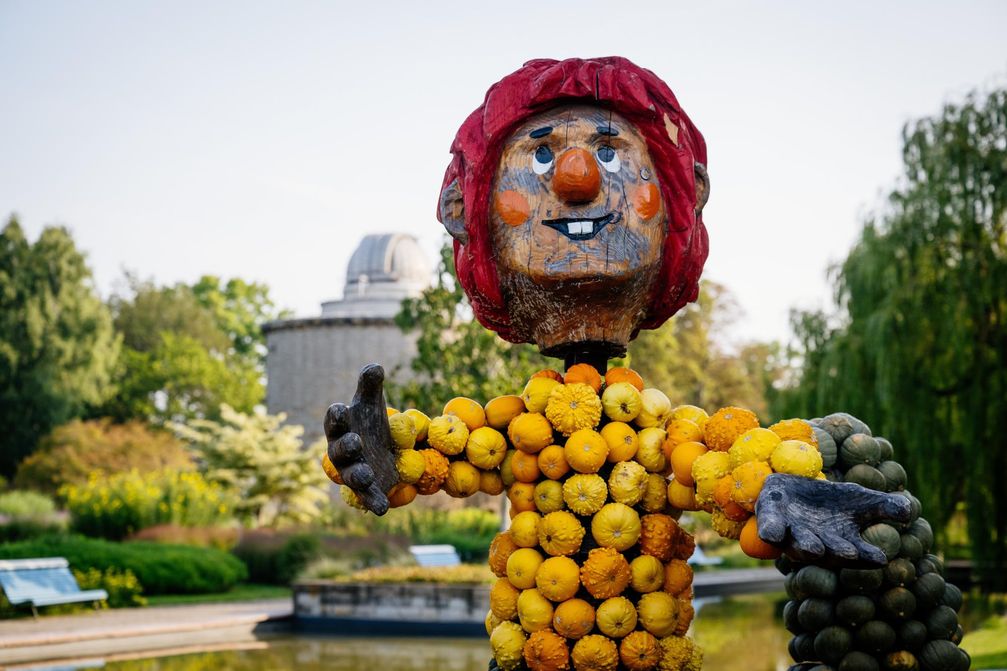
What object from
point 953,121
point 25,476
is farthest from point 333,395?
point 953,121

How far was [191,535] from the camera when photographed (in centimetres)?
1678

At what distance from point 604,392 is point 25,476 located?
24.1m

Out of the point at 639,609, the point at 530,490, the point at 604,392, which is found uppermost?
the point at 604,392

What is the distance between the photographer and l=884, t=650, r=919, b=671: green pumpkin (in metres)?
3.58

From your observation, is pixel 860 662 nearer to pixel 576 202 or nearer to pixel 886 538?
pixel 886 538

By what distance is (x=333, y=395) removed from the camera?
2580 centimetres

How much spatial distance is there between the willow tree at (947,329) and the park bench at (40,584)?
973cm

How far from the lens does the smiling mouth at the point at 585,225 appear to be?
3721mm

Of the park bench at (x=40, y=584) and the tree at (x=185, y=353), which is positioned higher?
the tree at (x=185, y=353)

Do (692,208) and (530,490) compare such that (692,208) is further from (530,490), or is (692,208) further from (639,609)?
(639,609)

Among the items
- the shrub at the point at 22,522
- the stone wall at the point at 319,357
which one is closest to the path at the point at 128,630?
the shrub at the point at 22,522

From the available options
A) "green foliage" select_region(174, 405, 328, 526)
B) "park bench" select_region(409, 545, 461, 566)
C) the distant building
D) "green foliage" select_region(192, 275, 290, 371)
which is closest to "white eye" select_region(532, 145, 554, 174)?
"park bench" select_region(409, 545, 461, 566)

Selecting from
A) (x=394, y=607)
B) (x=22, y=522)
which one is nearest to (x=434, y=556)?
(x=394, y=607)

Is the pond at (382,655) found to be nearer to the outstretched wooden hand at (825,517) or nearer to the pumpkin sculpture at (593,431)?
the pumpkin sculpture at (593,431)
